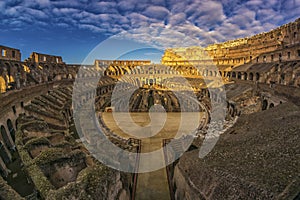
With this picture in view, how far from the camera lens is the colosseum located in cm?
619

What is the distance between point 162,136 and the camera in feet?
58.4

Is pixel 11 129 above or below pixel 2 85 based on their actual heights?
below

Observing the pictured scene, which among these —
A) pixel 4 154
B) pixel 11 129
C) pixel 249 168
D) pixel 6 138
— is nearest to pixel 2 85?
pixel 11 129

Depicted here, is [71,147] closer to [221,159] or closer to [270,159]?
[221,159]

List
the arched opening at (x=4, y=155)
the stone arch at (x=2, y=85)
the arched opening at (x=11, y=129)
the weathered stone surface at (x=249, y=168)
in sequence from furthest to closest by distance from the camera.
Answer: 1. the stone arch at (x=2, y=85)
2. the arched opening at (x=11, y=129)
3. the arched opening at (x=4, y=155)
4. the weathered stone surface at (x=249, y=168)

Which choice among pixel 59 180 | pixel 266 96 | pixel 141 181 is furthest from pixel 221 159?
pixel 266 96

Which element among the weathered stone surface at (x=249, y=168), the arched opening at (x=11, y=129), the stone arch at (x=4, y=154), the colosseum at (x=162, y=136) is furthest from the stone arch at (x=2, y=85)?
the weathered stone surface at (x=249, y=168)

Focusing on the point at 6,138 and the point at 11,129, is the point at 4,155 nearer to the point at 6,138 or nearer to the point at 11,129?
the point at 6,138

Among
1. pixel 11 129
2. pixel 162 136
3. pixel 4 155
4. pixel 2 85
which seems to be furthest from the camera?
pixel 2 85

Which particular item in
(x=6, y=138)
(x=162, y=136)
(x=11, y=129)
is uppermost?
(x=11, y=129)

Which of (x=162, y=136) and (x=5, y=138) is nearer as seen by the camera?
(x=5, y=138)

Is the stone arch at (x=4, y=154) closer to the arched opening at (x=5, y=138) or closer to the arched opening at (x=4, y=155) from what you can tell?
the arched opening at (x=4, y=155)

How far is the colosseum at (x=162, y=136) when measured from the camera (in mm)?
6191

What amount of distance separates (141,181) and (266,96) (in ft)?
55.5
